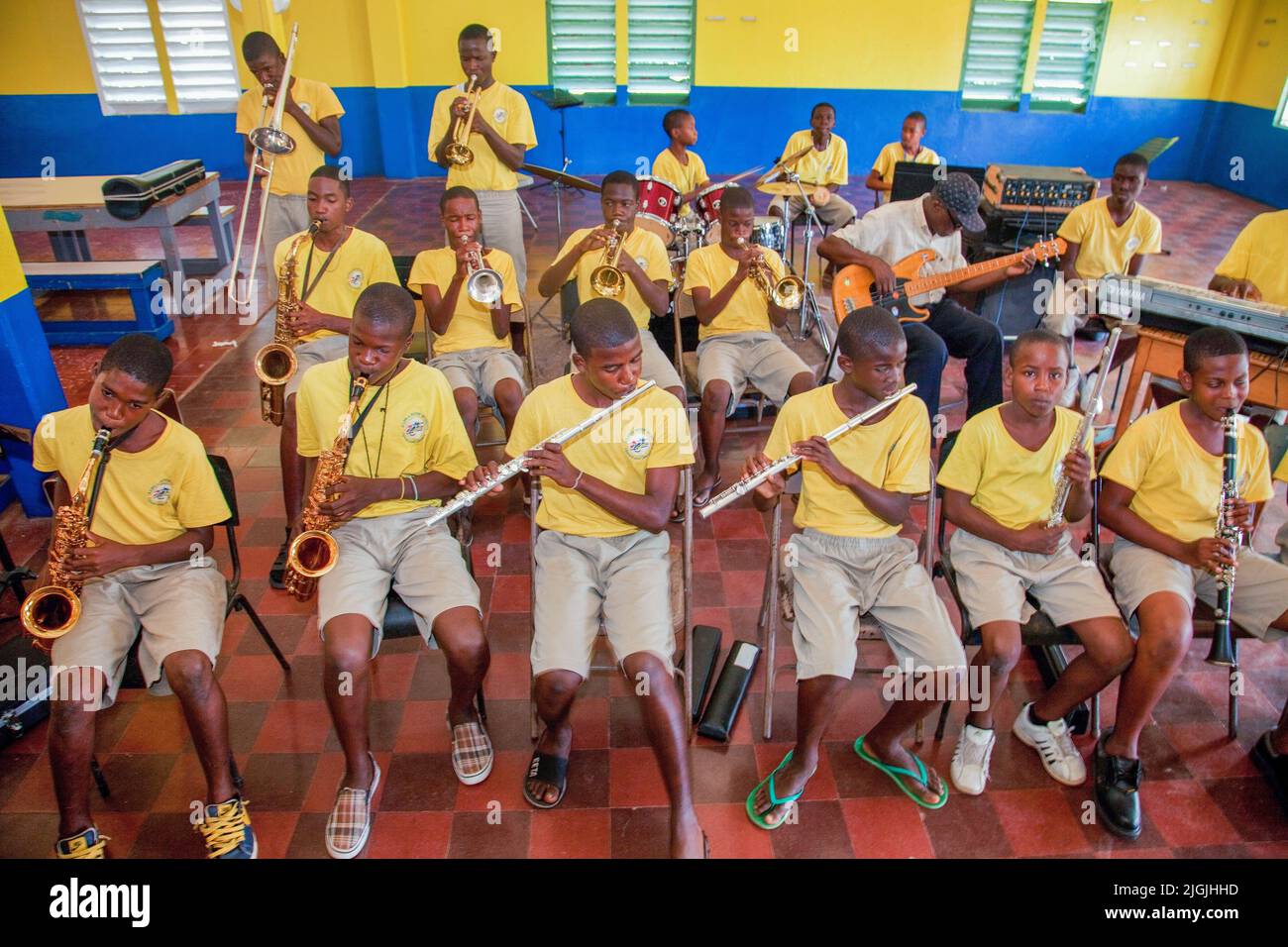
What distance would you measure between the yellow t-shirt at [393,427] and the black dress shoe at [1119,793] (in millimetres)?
2476

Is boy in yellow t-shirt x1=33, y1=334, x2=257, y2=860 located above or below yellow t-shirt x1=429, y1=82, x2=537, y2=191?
below

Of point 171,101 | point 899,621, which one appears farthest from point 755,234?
point 171,101

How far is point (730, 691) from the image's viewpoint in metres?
3.31

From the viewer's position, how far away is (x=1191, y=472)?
3.04 metres

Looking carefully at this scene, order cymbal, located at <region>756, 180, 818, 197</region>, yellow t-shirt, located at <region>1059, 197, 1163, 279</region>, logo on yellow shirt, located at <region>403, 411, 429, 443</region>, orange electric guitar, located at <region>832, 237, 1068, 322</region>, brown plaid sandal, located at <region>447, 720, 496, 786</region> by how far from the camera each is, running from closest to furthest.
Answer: brown plaid sandal, located at <region>447, 720, 496, 786</region> → logo on yellow shirt, located at <region>403, 411, 429, 443</region> → orange electric guitar, located at <region>832, 237, 1068, 322</region> → yellow t-shirt, located at <region>1059, 197, 1163, 279</region> → cymbal, located at <region>756, 180, 818, 197</region>

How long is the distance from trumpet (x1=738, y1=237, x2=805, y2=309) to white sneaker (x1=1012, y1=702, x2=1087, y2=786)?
231cm

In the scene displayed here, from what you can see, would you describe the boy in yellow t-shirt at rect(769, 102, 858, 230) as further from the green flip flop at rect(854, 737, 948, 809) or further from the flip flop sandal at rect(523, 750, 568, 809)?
the flip flop sandal at rect(523, 750, 568, 809)

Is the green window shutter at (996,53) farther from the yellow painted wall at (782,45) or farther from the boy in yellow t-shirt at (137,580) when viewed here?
the boy in yellow t-shirt at (137,580)

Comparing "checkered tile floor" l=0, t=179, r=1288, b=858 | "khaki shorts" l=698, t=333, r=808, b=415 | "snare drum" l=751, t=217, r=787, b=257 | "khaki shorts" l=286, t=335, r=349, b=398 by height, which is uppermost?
"snare drum" l=751, t=217, r=787, b=257

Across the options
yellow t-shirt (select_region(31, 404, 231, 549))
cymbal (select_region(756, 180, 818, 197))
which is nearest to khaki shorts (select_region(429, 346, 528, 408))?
yellow t-shirt (select_region(31, 404, 231, 549))

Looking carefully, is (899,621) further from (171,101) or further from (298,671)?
(171,101)

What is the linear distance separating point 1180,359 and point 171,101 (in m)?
12.1

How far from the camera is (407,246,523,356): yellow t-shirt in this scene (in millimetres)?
4465
